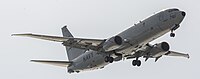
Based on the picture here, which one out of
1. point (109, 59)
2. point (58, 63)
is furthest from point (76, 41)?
point (58, 63)

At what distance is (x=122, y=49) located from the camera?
68938mm

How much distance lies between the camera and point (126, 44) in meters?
67.9

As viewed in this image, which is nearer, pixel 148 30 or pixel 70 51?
pixel 148 30

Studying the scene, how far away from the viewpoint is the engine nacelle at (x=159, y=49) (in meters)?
72.8

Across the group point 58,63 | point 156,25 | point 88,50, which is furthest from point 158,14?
point 58,63

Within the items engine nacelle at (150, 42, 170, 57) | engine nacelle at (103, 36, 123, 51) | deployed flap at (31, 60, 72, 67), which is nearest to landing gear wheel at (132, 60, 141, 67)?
engine nacelle at (150, 42, 170, 57)

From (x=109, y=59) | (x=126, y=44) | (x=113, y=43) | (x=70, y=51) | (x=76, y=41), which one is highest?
(x=70, y=51)

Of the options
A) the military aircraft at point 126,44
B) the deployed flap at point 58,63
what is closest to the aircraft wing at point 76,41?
the military aircraft at point 126,44

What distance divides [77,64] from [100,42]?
7821 mm

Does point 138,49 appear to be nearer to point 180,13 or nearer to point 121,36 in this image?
point 121,36

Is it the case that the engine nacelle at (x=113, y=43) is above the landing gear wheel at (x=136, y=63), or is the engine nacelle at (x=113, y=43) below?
above

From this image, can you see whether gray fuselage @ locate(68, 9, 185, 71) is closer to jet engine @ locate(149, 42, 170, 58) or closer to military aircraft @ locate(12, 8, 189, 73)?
military aircraft @ locate(12, 8, 189, 73)

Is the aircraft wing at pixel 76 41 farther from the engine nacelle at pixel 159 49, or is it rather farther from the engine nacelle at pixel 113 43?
the engine nacelle at pixel 159 49

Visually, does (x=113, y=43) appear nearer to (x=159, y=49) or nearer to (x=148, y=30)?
(x=148, y=30)
